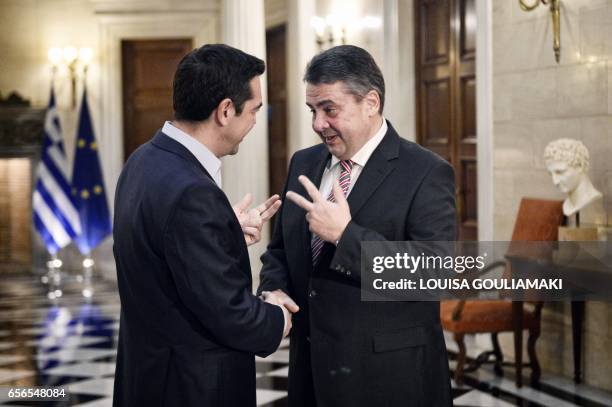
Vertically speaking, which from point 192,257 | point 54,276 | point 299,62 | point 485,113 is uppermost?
point 299,62

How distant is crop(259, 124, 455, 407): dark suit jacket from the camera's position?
2656mm

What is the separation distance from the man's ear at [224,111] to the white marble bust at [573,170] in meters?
3.72

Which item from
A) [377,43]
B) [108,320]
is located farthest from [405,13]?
[108,320]

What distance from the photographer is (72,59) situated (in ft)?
41.9

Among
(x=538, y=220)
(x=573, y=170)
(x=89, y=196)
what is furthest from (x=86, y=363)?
(x=89, y=196)

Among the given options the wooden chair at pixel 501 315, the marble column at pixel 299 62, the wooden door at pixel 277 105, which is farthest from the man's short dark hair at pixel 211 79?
the wooden door at pixel 277 105

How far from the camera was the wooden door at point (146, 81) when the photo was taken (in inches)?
518

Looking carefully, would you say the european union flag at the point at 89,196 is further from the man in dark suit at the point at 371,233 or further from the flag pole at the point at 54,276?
the man in dark suit at the point at 371,233

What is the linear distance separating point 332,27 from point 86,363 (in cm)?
484

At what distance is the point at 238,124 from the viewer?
8.12ft

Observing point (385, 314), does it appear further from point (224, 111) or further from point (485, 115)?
point (485, 115)

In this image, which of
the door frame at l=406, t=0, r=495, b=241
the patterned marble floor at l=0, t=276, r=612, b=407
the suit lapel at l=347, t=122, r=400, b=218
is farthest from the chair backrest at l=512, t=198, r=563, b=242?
the suit lapel at l=347, t=122, r=400, b=218

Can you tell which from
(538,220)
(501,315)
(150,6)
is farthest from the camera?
(150,6)

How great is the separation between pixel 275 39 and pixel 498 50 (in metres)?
5.80
